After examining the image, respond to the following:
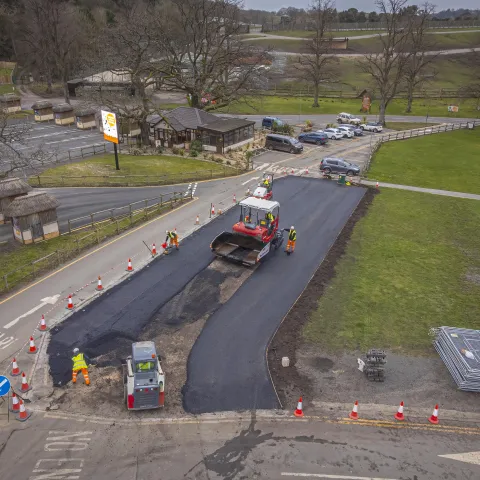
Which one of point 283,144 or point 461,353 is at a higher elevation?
point 283,144

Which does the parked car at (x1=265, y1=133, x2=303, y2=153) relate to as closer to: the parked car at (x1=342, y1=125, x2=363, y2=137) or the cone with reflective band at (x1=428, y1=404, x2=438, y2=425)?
the parked car at (x1=342, y1=125, x2=363, y2=137)

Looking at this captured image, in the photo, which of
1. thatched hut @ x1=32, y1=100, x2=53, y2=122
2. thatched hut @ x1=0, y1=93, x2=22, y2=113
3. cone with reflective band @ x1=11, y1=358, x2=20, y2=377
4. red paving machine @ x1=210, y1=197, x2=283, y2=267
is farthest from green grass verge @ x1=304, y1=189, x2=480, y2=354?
thatched hut @ x1=0, y1=93, x2=22, y2=113

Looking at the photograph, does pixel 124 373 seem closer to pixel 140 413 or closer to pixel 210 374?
pixel 140 413

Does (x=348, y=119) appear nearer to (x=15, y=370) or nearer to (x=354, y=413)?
(x=354, y=413)

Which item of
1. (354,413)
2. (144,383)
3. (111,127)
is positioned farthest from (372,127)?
(144,383)

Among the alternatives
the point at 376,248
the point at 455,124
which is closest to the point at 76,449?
the point at 376,248

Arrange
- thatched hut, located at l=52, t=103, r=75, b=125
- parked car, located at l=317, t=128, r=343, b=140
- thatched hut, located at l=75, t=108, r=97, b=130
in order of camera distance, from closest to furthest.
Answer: thatched hut, located at l=75, t=108, r=97, b=130
thatched hut, located at l=52, t=103, r=75, b=125
parked car, located at l=317, t=128, r=343, b=140

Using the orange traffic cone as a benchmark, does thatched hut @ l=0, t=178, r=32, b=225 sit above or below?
above

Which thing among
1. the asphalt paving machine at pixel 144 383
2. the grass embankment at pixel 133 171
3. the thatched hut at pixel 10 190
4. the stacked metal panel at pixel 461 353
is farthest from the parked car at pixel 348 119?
the asphalt paving machine at pixel 144 383
